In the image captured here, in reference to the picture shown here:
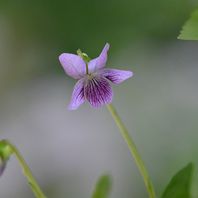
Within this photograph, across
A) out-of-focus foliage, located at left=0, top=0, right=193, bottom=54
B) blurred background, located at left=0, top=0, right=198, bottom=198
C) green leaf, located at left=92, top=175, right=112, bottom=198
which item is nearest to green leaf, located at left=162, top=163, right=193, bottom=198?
green leaf, located at left=92, top=175, right=112, bottom=198

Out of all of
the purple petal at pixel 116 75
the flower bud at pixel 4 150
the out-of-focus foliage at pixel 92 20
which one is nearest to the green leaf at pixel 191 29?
the purple petal at pixel 116 75

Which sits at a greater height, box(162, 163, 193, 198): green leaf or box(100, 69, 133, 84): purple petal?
box(100, 69, 133, 84): purple petal

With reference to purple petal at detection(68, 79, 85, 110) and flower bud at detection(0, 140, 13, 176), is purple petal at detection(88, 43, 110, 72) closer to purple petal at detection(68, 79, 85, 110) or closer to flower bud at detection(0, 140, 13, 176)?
purple petal at detection(68, 79, 85, 110)

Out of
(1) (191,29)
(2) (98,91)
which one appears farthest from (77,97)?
(1) (191,29)

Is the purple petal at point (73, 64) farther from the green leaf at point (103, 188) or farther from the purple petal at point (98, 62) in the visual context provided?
the green leaf at point (103, 188)

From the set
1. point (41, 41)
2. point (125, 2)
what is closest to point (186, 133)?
point (125, 2)
